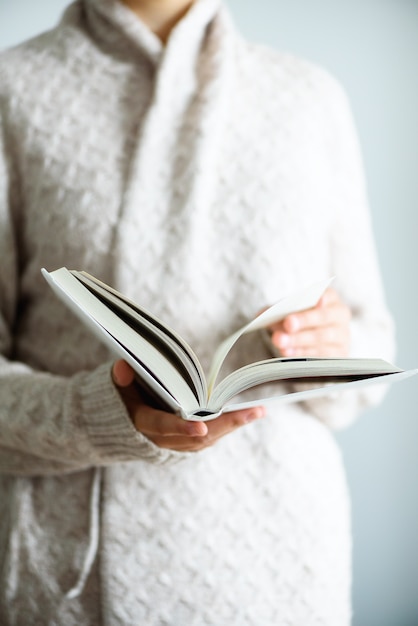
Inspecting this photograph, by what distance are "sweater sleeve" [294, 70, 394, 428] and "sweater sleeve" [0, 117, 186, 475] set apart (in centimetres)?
34

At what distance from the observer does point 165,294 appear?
2.80ft

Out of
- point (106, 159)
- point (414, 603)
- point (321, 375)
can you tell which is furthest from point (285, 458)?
point (414, 603)

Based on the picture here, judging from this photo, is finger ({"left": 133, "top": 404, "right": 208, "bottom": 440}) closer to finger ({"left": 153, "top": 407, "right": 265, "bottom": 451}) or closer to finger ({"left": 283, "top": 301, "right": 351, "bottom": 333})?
finger ({"left": 153, "top": 407, "right": 265, "bottom": 451})

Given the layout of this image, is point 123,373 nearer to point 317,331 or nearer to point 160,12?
point 317,331

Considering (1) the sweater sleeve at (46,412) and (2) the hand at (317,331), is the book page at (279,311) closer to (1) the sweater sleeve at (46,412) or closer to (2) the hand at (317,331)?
(2) the hand at (317,331)

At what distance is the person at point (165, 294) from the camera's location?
2.79 feet

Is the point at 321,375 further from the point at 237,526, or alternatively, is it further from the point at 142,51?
the point at 142,51

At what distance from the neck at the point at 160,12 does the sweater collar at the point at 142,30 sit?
2 cm

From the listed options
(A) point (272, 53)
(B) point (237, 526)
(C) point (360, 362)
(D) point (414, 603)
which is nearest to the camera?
(C) point (360, 362)

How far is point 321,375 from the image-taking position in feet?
1.99

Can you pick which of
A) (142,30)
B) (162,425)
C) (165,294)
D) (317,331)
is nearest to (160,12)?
(142,30)

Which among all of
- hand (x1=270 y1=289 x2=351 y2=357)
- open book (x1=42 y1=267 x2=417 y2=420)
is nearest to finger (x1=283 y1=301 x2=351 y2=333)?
hand (x1=270 y1=289 x2=351 y2=357)

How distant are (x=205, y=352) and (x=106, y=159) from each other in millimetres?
310

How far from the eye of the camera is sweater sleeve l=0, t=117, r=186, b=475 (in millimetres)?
724
